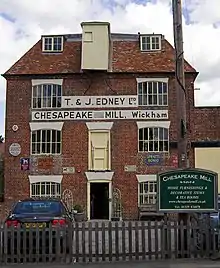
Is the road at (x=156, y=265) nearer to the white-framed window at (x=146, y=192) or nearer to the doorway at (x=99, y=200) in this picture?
the white-framed window at (x=146, y=192)

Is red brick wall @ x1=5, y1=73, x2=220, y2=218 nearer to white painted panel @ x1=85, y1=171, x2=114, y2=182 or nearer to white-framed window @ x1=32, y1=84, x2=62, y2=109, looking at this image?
white painted panel @ x1=85, y1=171, x2=114, y2=182

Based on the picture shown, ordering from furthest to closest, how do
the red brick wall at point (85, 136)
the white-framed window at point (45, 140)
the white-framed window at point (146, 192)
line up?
the white-framed window at point (45, 140), the red brick wall at point (85, 136), the white-framed window at point (146, 192)

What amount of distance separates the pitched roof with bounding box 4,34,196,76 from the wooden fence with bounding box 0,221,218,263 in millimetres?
21450

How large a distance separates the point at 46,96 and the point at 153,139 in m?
7.21

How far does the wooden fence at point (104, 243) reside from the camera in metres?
13.1

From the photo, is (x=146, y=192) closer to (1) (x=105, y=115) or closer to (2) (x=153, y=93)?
(1) (x=105, y=115)

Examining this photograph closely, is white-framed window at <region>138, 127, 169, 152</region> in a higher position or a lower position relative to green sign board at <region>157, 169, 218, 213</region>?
higher

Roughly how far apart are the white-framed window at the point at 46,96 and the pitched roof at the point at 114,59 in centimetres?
94

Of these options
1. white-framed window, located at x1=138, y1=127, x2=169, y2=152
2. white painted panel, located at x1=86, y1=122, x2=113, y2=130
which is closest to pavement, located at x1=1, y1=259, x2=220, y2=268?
white-framed window, located at x1=138, y1=127, x2=169, y2=152

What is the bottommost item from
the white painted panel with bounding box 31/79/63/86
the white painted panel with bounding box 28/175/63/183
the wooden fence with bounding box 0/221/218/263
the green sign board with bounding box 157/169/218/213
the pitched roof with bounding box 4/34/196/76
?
the wooden fence with bounding box 0/221/218/263

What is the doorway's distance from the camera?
33.5 m

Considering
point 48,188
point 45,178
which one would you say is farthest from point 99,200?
point 45,178

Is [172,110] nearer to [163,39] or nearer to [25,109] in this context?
[163,39]

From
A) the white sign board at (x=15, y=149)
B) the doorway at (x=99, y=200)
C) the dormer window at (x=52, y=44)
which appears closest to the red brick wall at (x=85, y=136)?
the white sign board at (x=15, y=149)
